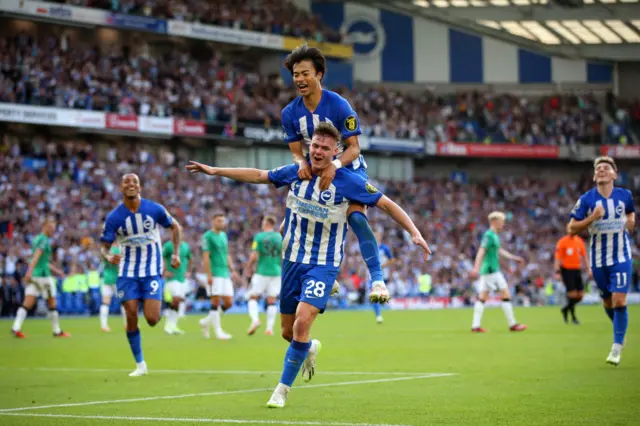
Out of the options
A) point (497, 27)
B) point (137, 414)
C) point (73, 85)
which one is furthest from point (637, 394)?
point (497, 27)

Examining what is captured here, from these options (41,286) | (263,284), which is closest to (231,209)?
(41,286)

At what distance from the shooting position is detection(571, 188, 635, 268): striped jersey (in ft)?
43.4

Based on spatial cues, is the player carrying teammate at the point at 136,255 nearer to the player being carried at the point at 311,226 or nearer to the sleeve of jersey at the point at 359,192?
the player being carried at the point at 311,226

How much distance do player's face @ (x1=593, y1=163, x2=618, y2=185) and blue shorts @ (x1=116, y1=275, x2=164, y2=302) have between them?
5892 mm

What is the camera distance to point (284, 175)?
30.2 ft

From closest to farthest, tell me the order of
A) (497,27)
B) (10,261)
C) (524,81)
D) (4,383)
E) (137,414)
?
(137,414) → (4,383) → (10,261) → (497,27) → (524,81)

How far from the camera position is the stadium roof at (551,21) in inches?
2001

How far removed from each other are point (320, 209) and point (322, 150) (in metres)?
0.55

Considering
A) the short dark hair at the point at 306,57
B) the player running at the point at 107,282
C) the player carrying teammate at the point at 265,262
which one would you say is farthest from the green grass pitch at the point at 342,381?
the short dark hair at the point at 306,57

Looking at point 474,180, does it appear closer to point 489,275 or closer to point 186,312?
point 186,312

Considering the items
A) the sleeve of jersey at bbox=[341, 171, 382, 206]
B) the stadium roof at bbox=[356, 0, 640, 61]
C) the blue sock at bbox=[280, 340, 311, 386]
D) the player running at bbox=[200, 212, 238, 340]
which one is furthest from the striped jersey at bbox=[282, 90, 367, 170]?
the stadium roof at bbox=[356, 0, 640, 61]

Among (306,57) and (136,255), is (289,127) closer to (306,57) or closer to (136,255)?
(306,57)

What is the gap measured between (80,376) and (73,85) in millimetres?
32452

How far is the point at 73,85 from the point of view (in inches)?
1719
